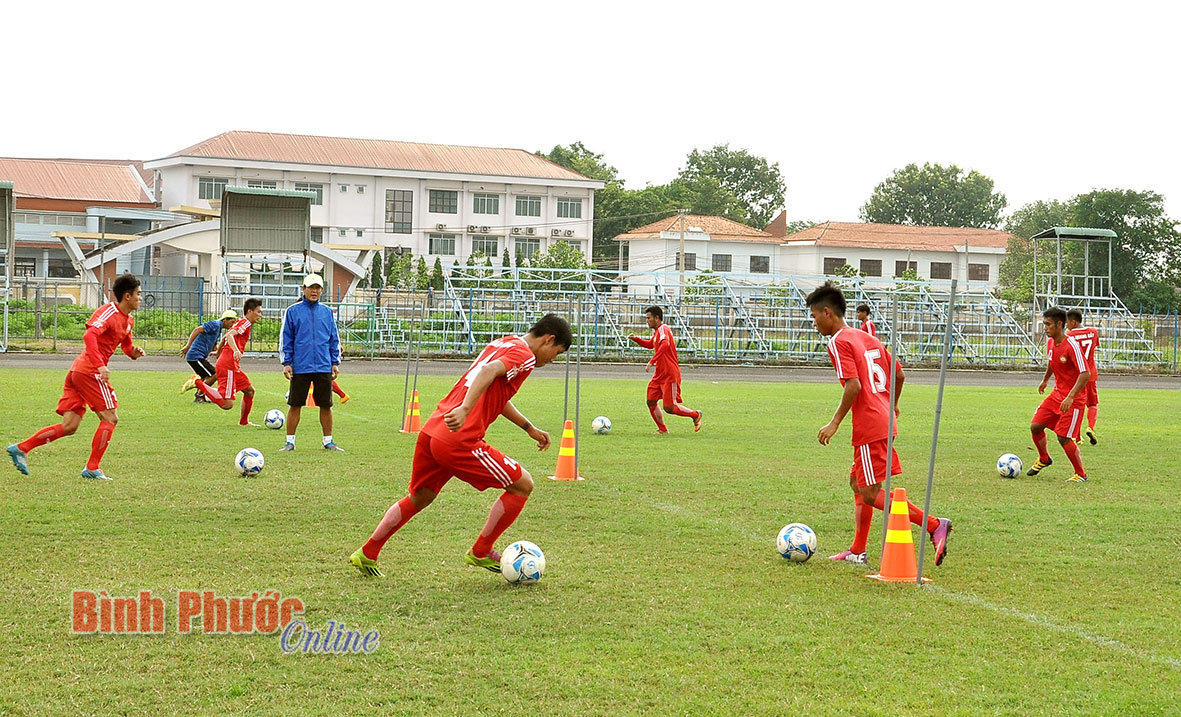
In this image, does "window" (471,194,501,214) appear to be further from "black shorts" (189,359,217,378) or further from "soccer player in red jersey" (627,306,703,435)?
"soccer player in red jersey" (627,306,703,435)

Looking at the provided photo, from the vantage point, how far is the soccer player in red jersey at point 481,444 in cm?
690

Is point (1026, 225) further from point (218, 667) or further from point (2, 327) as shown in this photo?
point (218, 667)

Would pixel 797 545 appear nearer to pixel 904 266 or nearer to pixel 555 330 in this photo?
pixel 555 330

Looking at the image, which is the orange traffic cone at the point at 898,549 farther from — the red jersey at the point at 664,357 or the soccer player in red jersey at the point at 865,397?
the red jersey at the point at 664,357

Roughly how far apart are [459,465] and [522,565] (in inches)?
28.1

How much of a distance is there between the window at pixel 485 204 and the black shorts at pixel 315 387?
193ft

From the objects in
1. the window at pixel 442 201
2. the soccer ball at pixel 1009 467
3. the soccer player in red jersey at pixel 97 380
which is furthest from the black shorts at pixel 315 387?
the window at pixel 442 201

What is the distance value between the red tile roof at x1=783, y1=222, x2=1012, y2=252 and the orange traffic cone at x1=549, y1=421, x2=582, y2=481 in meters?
65.6

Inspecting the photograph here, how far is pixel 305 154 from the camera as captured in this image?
226 feet

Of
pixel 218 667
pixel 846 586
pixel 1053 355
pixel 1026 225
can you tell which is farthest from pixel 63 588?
pixel 1026 225

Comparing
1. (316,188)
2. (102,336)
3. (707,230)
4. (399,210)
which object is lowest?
(102,336)

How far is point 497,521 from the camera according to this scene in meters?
7.28

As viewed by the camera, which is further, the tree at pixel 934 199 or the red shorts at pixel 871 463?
the tree at pixel 934 199

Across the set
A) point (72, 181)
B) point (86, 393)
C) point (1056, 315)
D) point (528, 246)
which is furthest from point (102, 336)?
point (72, 181)
